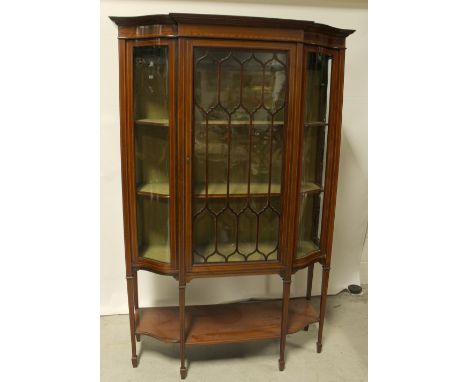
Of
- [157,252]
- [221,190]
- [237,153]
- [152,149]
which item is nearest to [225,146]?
[237,153]

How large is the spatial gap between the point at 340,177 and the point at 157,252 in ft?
3.77

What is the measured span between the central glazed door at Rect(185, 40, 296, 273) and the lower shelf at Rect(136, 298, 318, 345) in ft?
1.10

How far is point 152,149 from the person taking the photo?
5.15 ft

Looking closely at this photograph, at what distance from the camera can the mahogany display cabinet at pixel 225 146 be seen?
4.69 feet

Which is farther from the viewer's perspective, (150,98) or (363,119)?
(363,119)

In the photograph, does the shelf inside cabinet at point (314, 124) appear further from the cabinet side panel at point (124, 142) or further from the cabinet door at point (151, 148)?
the cabinet side panel at point (124, 142)

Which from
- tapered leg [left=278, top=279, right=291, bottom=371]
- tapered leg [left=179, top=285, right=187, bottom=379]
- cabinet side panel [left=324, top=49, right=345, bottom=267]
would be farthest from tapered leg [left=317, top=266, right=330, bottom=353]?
tapered leg [left=179, top=285, right=187, bottom=379]

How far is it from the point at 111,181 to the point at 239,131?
81 centimetres

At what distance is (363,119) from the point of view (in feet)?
7.02

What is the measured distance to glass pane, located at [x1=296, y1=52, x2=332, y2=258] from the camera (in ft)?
5.20

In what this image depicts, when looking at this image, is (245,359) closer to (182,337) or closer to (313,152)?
(182,337)

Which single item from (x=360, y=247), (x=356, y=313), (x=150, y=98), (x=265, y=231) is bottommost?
(x=356, y=313)

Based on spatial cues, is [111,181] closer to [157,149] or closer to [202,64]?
[157,149]
